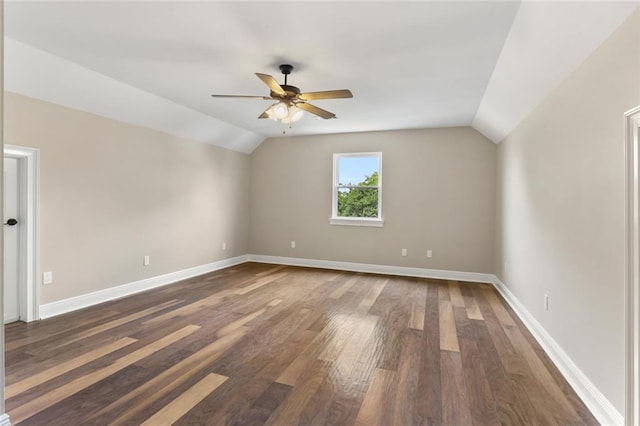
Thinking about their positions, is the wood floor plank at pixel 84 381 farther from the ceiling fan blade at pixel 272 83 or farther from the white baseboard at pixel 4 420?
the ceiling fan blade at pixel 272 83

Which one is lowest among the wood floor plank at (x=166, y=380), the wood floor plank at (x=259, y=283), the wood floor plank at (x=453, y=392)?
the wood floor plank at (x=453, y=392)

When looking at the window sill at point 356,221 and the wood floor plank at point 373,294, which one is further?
the window sill at point 356,221

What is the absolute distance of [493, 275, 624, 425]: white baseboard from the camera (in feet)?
6.02

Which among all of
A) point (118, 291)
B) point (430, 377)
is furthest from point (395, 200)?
point (118, 291)

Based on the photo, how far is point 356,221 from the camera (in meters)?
6.07

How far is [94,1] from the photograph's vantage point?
2.20 metres

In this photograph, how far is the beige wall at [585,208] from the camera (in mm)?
1796

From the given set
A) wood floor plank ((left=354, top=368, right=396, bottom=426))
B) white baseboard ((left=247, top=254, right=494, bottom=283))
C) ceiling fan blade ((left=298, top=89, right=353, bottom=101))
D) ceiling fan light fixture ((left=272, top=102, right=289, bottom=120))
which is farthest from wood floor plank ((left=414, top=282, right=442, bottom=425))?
ceiling fan light fixture ((left=272, top=102, right=289, bottom=120))

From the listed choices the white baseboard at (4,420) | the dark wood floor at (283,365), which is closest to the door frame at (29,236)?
the dark wood floor at (283,365)

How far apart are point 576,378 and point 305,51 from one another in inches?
127

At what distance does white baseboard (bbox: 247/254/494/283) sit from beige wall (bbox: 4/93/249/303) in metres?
1.18

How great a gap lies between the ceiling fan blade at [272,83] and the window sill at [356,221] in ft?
11.3

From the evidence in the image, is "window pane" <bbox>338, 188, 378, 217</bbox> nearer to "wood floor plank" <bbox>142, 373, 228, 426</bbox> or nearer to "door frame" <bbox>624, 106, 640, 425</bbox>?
"wood floor plank" <bbox>142, 373, 228, 426</bbox>

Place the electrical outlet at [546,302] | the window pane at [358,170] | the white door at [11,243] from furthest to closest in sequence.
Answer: the window pane at [358,170] < the white door at [11,243] < the electrical outlet at [546,302]
